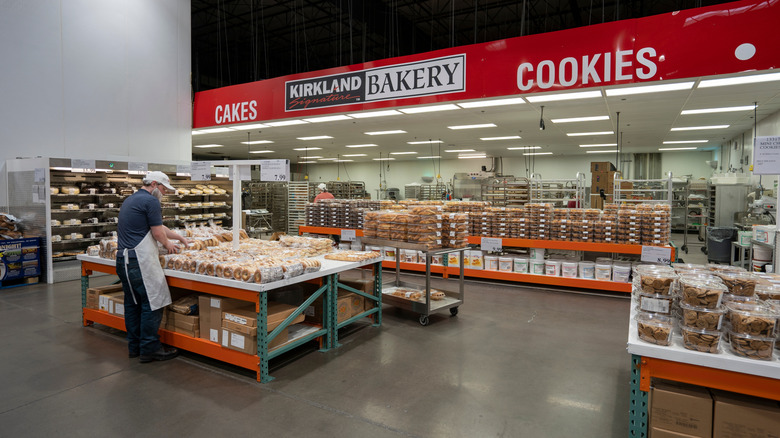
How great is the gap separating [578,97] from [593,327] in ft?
14.5

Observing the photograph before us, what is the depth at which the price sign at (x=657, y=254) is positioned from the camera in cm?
646

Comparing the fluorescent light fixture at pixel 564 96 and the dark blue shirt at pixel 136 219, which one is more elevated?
the fluorescent light fixture at pixel 564 96

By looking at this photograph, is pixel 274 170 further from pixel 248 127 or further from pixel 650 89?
pixel 248 127

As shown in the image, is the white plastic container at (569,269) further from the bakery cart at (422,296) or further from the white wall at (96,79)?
the white wall at (96,79)

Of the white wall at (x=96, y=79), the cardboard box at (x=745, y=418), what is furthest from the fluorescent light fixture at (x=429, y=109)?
the cardboard box at (x=745, y=418)

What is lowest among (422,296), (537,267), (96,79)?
(422,296)

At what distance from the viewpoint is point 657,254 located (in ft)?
21.5

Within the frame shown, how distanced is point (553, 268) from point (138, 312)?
6.12 metres

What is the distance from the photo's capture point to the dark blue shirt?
3988 millimetres

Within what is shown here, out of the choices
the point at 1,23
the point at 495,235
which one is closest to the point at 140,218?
the point at 495,235

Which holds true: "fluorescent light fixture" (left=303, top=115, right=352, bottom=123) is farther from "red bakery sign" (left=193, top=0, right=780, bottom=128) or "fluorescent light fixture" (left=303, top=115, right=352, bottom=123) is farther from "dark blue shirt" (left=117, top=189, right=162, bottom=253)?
"dark blue shirt" (left=117, top=189, right=162, bottom=253)

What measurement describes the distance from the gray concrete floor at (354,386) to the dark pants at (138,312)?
0.69 feet

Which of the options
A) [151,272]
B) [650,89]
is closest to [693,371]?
[151,272]
